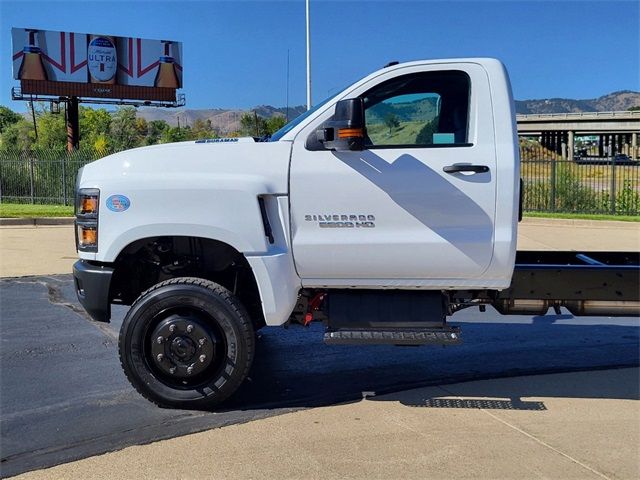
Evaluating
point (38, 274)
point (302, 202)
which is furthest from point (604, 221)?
point (302, 202)

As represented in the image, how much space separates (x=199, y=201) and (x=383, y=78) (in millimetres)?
1552

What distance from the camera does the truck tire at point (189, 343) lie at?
181 inches

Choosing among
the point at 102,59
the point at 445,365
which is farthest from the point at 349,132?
the point at 102,59

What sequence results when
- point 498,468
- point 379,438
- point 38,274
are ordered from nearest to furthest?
1. point 498,468
2. point 379,438
3. point 38,274

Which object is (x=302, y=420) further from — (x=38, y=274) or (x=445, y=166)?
(x=38, y=274)

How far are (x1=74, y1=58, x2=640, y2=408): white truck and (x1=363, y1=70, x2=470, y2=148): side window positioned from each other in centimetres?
1

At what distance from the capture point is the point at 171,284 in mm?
4664

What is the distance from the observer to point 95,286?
4699 mm

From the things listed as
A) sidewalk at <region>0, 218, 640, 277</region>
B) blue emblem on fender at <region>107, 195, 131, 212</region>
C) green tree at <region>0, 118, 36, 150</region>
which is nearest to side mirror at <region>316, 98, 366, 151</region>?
blue emblem on fender at <region>107, 195, 131, 212</region>

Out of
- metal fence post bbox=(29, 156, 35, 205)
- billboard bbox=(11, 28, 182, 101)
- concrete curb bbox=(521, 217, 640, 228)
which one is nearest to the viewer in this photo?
concrete curb bbox=(521, 217, 640, 228)

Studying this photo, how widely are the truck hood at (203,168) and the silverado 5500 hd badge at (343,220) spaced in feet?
0.99

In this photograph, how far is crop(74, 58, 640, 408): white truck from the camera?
450 cm

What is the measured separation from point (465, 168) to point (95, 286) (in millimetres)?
2698

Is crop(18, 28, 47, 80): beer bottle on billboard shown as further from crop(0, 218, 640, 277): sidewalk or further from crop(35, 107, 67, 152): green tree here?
crop(0, 218, 640, 277): sidewalk
